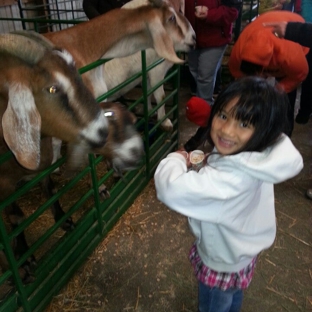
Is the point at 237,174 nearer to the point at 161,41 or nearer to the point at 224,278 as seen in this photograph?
the point at 224,278

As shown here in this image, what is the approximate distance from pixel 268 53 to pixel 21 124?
160cm

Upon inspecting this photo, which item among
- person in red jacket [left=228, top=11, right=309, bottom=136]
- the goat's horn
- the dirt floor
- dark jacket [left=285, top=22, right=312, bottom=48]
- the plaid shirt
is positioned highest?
the goat's horn

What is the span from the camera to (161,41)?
2.63 metres

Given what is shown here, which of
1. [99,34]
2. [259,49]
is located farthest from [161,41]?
[259,49]

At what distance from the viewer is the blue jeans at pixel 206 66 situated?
138 inches

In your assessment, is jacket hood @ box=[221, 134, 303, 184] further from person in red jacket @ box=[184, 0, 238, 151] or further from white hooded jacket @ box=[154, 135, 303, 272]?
person in red jacket @ box=[184, 0, 238, 151]

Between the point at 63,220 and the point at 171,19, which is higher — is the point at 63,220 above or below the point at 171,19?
below

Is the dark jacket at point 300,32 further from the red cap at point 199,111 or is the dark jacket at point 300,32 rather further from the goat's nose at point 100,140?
the goat's nose at point 100,140

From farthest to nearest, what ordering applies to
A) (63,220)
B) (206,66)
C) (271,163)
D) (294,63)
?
(206,66) < (294,63) < (63,220) < (271,163)

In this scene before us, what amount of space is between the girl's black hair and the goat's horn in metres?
0.78

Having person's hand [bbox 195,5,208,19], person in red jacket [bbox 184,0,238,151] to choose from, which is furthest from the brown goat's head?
person's hand [bbox 195,5,208,19]

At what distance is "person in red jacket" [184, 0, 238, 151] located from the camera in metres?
3.21

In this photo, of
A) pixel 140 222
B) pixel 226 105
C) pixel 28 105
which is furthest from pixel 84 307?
pixel 226 105

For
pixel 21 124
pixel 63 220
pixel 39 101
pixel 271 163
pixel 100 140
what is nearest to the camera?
pixel 271 163
